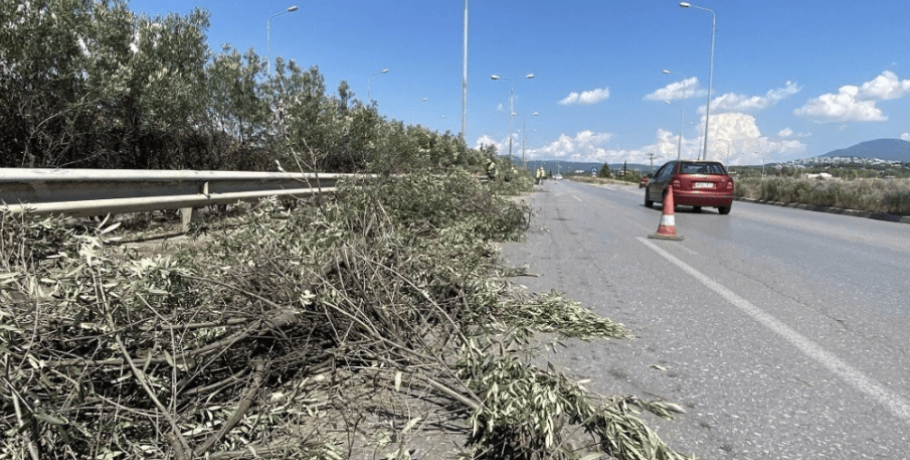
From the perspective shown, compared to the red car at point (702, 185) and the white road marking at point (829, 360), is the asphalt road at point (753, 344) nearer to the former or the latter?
the white road marking at point (829, 360)

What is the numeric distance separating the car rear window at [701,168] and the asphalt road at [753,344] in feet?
26.2

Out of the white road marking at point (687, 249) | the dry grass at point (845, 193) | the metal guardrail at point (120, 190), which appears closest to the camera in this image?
the metal guardrail at point (120, 190)

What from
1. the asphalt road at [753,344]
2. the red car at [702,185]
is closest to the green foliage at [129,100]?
the asphalt road at [753,344]

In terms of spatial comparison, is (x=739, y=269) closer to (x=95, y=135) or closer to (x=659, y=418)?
(x=659, y=418)

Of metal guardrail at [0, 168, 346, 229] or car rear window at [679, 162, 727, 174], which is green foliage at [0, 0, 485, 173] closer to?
metal guardrail at [0, 168, 346, 229]

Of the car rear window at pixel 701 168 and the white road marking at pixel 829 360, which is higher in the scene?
the car rear window at pixel 701 168

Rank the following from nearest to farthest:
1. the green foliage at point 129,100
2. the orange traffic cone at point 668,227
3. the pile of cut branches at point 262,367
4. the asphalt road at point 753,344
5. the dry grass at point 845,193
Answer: the pile of cut branches at point 262,367
the asphalt road at point 753,344
the green foliage at point 129,100
the orange traffic cone at point 668,227
the dry grass at point 845,193

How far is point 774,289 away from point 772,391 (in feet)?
9.29

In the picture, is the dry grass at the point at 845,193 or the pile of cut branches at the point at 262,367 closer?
the pile of cut branches at the point at 262,367

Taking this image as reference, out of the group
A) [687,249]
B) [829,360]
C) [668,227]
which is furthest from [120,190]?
[668,227]

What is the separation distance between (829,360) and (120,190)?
19.2ft

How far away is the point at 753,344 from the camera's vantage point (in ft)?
11.3

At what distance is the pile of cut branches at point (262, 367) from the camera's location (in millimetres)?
1939

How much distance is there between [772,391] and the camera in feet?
8.92
